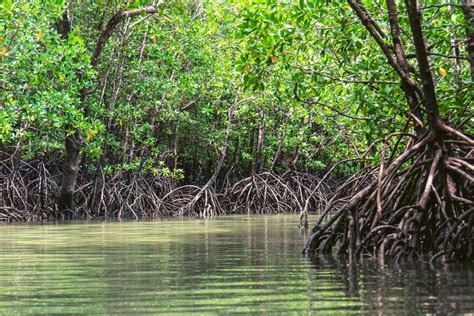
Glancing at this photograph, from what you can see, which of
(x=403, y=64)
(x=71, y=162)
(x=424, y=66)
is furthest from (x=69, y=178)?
(x=424, y=66)

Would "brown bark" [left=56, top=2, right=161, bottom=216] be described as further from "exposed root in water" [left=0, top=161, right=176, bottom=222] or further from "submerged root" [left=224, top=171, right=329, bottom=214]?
"submerged root" [left=224, top=171, right=329, bottom=214]

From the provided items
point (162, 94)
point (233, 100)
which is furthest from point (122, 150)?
point (233, 100)

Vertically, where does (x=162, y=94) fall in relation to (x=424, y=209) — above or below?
above

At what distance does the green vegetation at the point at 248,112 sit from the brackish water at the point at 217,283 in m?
0.71

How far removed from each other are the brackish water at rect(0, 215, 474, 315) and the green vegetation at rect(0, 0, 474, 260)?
28.1 inches

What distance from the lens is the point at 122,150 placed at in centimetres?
1912

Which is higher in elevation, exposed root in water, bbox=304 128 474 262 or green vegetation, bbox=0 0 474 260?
green vegetation, bbox=0 0 474 260

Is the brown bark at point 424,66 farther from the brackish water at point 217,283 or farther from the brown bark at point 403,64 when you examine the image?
the brackish water at point 217,283

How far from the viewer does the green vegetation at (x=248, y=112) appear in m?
6.27

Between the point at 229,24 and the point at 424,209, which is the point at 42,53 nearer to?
the point at 229,24

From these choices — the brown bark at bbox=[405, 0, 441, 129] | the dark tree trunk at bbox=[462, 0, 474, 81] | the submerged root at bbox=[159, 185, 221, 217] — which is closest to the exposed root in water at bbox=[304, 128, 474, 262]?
the brown bark at bbox=[405, 0, 441, 129]

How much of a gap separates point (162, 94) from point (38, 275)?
13538mm

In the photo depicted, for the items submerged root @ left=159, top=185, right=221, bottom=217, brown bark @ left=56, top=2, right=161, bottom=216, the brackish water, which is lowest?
the brackish water

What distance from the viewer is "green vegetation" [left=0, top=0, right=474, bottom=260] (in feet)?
20.6
